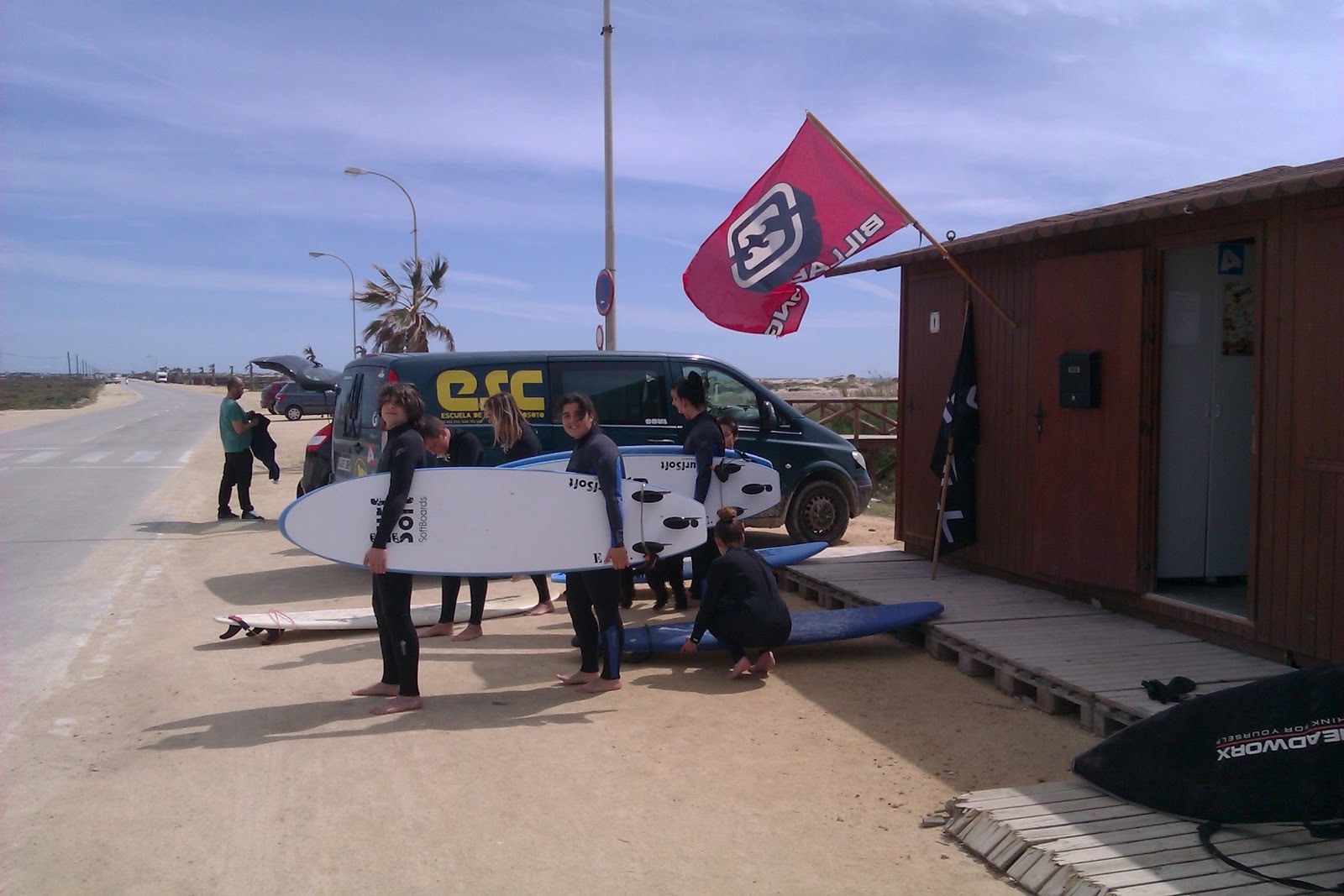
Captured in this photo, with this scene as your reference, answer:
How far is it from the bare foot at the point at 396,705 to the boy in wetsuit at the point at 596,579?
3.11ft

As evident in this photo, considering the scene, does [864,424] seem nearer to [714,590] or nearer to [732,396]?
[732,396]

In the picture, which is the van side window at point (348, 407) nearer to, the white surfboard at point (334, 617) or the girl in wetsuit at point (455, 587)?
the white surfboard at point (334, 617)

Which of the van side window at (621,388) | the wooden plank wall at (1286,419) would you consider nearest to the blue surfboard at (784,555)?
the van side window at (621,388)

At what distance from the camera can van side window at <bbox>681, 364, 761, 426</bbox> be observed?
10.9m

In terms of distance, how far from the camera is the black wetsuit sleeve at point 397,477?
18.7 ft

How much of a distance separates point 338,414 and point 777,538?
16.6ft

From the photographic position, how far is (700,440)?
781 centimetres

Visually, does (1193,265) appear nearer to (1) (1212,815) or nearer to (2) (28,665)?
(1) (1212,815)

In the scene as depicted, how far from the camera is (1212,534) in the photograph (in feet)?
23.7

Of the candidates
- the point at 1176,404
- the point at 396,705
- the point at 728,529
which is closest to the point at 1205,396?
the point at 1176,404

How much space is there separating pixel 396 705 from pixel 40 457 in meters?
19.7

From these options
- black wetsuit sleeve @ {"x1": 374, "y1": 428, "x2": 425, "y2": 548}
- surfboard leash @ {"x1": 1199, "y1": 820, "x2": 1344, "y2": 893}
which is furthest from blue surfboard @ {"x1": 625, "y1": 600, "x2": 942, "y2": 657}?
surfboard leash @ {"x1": 1199, "y1": 820, "x2": 1344, "y2": 893}

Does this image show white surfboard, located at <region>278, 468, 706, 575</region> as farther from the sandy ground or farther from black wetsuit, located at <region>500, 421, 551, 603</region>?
black wetsuit, located at <region>500, 421, 551, 603</region>

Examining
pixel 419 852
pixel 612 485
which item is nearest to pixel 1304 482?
pixel 612 485
